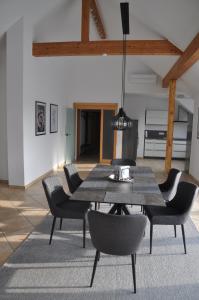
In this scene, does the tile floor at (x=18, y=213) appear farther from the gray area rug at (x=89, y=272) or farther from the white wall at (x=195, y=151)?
the white wall at (x=195, y=151)

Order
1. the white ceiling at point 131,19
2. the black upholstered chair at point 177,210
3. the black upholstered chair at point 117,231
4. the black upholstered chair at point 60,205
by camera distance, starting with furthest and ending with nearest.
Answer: the white ceiling at point 131,19 → the black upholstered chair at point 60,205 → the black upholstered chair at point 177,210 → the black upholstered chair at point 117,231

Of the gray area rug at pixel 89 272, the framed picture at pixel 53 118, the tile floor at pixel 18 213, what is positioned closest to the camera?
the gray area rug at pixel 89 272

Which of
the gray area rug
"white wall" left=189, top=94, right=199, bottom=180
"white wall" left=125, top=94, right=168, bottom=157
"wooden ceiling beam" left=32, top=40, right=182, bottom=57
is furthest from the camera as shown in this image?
"white wall" left=125, top=94, right=168, bottom=157

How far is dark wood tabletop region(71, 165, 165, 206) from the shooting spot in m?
2.53

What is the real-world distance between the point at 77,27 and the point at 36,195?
3.99 m

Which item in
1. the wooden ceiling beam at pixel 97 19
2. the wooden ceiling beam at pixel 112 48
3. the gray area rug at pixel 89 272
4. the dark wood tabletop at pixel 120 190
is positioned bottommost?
the gray area rug at pixel 89 272

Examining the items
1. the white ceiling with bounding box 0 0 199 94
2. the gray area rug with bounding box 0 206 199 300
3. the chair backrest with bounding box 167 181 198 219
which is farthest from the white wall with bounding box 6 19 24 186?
the chair backrest with bounding box 167 181 198 219

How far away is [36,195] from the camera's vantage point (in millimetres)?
4805

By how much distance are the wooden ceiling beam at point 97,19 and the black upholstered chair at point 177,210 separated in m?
4.09

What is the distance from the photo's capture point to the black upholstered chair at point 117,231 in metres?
2.07

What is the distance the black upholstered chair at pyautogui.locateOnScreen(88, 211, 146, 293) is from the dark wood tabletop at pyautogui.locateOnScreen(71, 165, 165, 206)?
1.17ft

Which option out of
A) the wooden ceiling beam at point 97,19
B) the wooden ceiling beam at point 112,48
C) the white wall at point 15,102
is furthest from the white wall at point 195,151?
the white wall at point 15,102

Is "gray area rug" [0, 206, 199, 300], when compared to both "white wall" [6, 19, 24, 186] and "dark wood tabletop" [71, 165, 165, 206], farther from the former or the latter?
"white wall" [6, 19, 24, 186]

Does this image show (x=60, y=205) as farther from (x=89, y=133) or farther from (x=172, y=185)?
(x=89, y=133)
